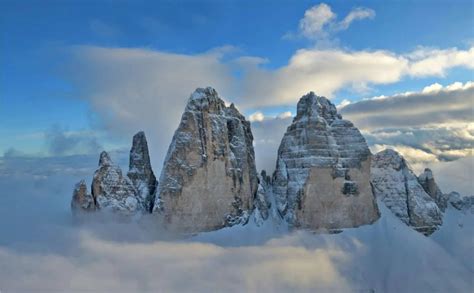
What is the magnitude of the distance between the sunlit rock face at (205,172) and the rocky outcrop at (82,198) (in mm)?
20749

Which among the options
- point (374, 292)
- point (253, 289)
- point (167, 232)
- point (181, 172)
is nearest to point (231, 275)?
point (253, 289)

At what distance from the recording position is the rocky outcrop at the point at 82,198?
540 feet

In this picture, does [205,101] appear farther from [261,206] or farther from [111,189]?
[261,206]

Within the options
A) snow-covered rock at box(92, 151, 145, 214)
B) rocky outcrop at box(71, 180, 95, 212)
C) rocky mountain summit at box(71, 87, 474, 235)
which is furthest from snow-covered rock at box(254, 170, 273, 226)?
rocky outcrop at box(71, 180, 95, 212)

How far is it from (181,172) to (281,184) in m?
43.7

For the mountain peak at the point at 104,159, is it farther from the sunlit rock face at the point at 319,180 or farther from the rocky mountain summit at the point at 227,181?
the sunlit rock face at the point at 319,180

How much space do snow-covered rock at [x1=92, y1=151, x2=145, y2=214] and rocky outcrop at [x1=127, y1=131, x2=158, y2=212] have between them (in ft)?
27.0

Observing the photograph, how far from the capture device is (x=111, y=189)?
546ft

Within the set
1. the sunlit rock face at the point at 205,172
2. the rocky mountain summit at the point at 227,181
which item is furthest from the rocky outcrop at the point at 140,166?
the sunlit rock face at the point at 205,172

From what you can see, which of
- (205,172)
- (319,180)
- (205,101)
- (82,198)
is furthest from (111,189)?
(319,180)

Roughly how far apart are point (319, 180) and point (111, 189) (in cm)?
7498

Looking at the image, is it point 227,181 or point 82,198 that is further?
point 227,181

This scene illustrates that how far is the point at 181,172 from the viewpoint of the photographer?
6668 inches

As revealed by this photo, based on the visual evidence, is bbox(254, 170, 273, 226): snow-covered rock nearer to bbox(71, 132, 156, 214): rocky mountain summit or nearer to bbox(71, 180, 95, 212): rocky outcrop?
bbox(71, 132, 156, 214): rocky mountain summit
